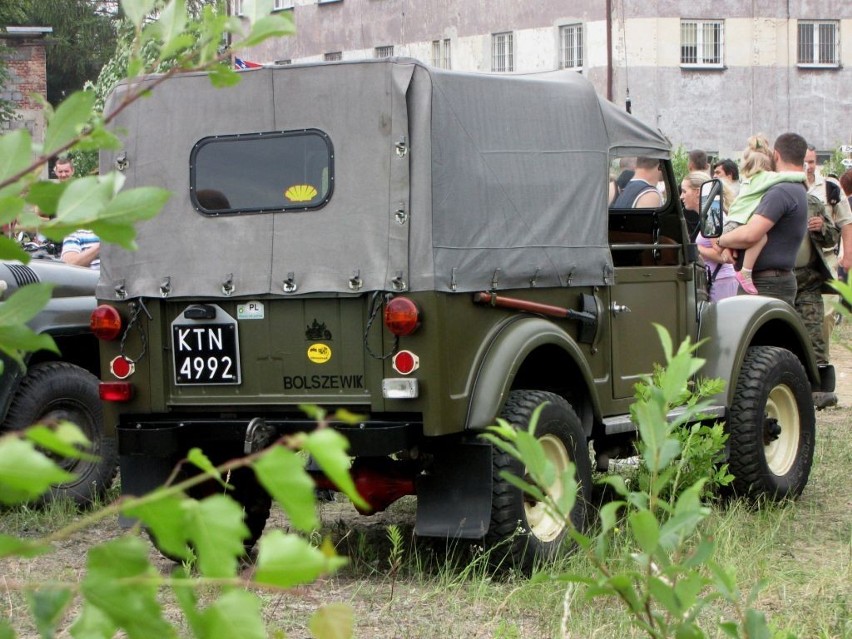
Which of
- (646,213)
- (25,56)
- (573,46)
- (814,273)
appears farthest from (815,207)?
(25,56)

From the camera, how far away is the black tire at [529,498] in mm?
5598

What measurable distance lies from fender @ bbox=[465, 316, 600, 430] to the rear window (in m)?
0.91

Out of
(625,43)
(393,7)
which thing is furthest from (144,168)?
(393,7)

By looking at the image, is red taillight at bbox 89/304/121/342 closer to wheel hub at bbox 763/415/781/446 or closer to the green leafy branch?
wheel hub at bbox 763/415/781/446

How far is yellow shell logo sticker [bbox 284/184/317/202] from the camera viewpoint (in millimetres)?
5730

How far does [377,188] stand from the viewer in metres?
5.57

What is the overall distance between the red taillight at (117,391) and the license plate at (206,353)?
22 cm

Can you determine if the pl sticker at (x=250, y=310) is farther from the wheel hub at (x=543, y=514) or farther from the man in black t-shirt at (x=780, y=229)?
the man in black t-shirt at (x=780, y=229)

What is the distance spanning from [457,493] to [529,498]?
37 cm

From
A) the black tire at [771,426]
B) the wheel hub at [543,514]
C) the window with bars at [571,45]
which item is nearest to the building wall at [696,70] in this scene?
the window with bars at [571,45]

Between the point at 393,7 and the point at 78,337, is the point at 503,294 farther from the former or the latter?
the point at 393,7

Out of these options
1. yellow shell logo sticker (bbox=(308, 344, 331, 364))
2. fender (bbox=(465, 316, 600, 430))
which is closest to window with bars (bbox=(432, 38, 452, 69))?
fender (bbox=(465, 316, 600, 430))

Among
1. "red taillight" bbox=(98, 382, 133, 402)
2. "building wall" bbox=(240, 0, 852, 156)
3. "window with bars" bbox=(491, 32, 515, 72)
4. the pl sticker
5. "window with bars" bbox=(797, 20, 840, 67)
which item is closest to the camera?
the pl sticker

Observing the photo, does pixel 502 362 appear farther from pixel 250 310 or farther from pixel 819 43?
pixel 819 43
